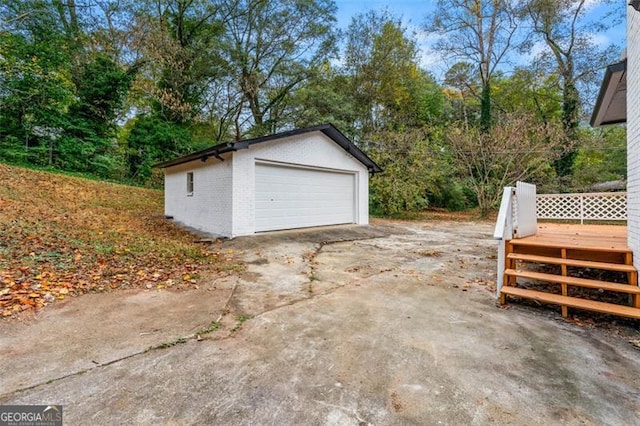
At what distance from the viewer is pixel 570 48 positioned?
17422 millimetres

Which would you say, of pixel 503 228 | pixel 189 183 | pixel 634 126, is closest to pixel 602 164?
pixel 634 126

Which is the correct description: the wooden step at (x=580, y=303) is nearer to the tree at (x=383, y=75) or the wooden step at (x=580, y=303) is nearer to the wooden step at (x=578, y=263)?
the wooden step at (x=578, y=263)

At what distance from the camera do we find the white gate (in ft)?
16.3

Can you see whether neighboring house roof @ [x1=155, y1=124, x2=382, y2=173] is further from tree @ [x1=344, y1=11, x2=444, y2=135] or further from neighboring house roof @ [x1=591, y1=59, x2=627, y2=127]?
tree @ [x1=344, y1=11, x2=444, y2=135]

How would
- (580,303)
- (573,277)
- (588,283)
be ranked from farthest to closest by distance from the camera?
1. (573,277)
2. (588,283)
3. (580,303)

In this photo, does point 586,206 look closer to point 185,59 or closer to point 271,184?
point 271,184

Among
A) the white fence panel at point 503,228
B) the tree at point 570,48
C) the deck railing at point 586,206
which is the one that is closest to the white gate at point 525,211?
the white fence panel at point 503,228

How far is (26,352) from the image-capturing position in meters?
2.56

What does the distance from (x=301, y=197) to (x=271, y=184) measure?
1.29 m

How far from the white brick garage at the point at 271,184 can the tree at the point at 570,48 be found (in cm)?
1332

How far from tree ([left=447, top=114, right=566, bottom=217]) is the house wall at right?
460 inches

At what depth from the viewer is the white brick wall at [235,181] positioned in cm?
816

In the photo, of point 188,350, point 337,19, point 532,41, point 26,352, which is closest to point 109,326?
point 26,352

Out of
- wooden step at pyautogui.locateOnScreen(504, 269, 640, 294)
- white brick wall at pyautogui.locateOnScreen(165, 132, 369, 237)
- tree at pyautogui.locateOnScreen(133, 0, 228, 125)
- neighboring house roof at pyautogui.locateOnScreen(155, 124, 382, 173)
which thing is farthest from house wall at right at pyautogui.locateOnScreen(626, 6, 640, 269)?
tree at pyautogui.locateOnScreen(133, 0, 228, 125)
